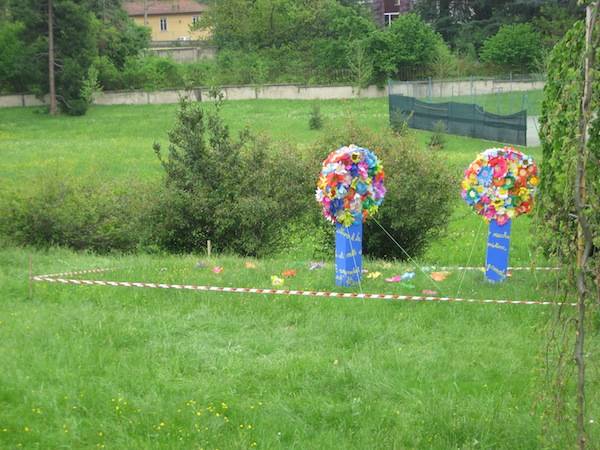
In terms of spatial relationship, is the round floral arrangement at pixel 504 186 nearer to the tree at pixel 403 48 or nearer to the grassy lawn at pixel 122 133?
the grassy lawn at pixel 122 133

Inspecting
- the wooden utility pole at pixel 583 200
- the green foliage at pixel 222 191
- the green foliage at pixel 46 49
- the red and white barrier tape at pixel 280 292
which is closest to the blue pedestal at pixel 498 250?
the red and white barrier tape at pixel 280 292

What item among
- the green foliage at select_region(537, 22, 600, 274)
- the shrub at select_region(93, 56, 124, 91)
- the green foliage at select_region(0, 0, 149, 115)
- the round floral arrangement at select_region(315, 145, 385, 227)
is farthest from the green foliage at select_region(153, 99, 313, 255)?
the shrub at select_region(93, 56, 124, 91)

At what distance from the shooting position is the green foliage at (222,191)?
12.4 meters

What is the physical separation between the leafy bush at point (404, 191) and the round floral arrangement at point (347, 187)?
8.17 ft

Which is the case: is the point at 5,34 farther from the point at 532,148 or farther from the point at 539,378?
the point at 539,378

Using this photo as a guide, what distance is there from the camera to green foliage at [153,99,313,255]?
1238 cm

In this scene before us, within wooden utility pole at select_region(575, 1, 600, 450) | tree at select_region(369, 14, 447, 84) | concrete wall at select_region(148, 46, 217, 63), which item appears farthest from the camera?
concrete wall at select_region(148, 46, 217, 63)

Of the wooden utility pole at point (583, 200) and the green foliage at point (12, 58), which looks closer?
the wooden utility pole at point (583, 200)

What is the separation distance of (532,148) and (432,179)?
2075 cm

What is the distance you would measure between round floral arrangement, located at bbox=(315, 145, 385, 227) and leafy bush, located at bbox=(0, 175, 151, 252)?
4.53m

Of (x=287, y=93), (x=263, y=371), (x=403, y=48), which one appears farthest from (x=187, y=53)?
(x=263, y=371)

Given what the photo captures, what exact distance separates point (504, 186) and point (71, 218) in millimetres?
7175

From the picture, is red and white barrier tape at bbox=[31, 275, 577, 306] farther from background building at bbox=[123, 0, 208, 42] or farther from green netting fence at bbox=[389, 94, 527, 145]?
background building at bbox=[123, 0, 208, 42]

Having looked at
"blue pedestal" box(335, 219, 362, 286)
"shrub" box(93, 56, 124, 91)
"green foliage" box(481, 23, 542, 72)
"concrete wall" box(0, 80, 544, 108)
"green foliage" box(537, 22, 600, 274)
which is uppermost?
"green foliage" box(481, 23, 542, 72)
